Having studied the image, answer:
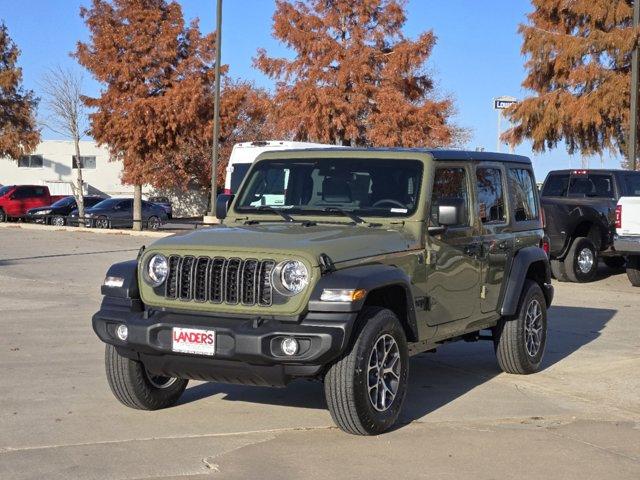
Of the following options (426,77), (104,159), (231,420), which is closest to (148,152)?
(426,77)

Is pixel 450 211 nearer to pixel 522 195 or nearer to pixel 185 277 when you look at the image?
pixel 185 277

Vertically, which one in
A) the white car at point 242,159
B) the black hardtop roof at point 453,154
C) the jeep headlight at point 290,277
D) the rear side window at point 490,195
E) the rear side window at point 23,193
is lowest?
the jeep headlight at point 290,277

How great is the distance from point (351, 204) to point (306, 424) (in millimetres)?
1677

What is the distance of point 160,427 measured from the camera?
22.2 feet

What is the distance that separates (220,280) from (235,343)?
1.54 ft

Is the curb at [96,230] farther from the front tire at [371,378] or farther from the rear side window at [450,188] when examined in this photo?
the front tire at [371,378]

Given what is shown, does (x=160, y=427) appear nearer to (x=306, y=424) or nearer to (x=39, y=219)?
(x=306, y=424)

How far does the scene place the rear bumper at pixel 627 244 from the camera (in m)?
15.5

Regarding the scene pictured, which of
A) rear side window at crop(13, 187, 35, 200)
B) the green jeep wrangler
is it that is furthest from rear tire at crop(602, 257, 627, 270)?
rear side window at crop(13, 187, 35, 200)

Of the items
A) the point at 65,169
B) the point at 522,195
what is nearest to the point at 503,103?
the point at 522,195

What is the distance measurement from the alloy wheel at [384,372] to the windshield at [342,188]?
3.67 feet

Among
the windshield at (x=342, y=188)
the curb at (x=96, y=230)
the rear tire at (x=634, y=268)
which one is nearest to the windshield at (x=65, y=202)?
the curb at (x=96, y=230)

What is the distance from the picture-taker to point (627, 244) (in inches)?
614

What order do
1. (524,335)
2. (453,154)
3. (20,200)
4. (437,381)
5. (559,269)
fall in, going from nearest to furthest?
(453,154) → (437,381) → (524,335) → (559,269) → (20,200)
